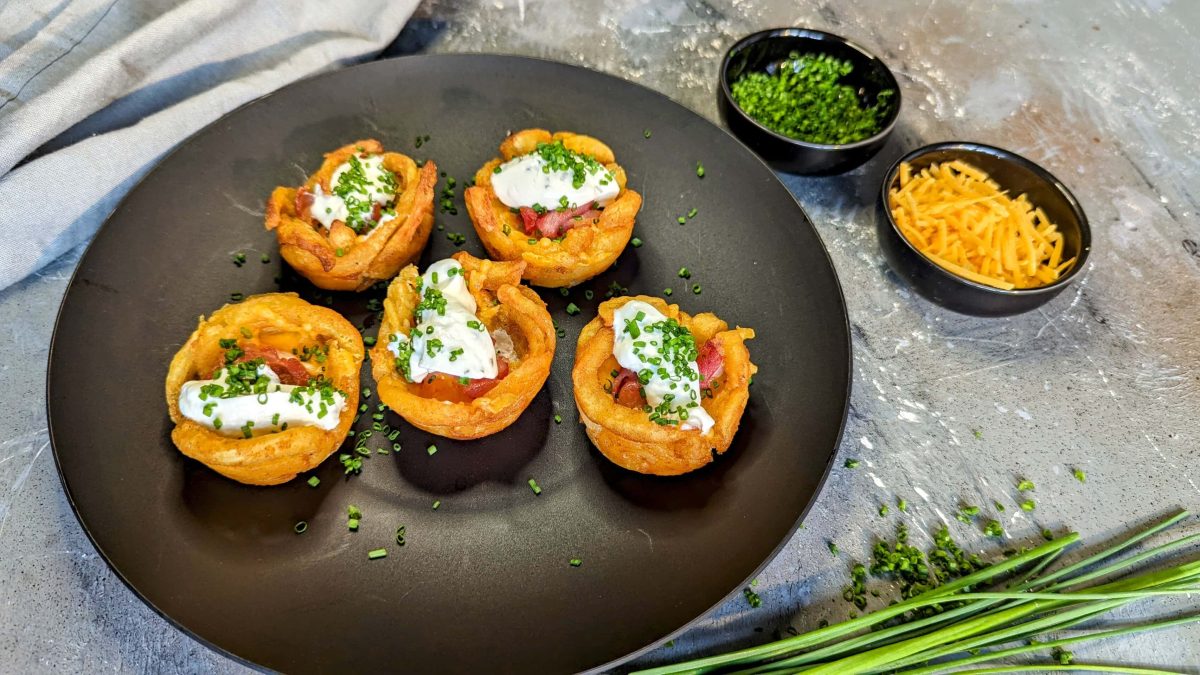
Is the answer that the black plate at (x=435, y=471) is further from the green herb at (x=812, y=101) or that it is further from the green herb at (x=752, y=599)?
the green herb at (x=812, y=101)

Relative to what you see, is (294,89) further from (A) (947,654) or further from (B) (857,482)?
(A) (947,654)

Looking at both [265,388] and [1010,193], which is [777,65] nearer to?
[1010,193]

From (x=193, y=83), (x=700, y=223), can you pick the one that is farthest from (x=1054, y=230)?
(x=193, y=83)

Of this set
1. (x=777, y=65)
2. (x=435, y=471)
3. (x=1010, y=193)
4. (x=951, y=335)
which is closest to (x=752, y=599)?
(x=435, y=471)

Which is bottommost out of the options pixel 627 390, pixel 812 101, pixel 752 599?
pixel 752 599

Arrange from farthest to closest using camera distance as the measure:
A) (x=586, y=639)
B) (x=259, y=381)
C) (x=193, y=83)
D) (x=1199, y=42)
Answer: (x=1199, y=42) → (x=193, y=83) → (x=259, y=381) → (x=586, y=639)

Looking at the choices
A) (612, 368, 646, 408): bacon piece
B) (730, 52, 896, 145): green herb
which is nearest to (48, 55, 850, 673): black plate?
(612, 368, 646, 408): bacon piece
